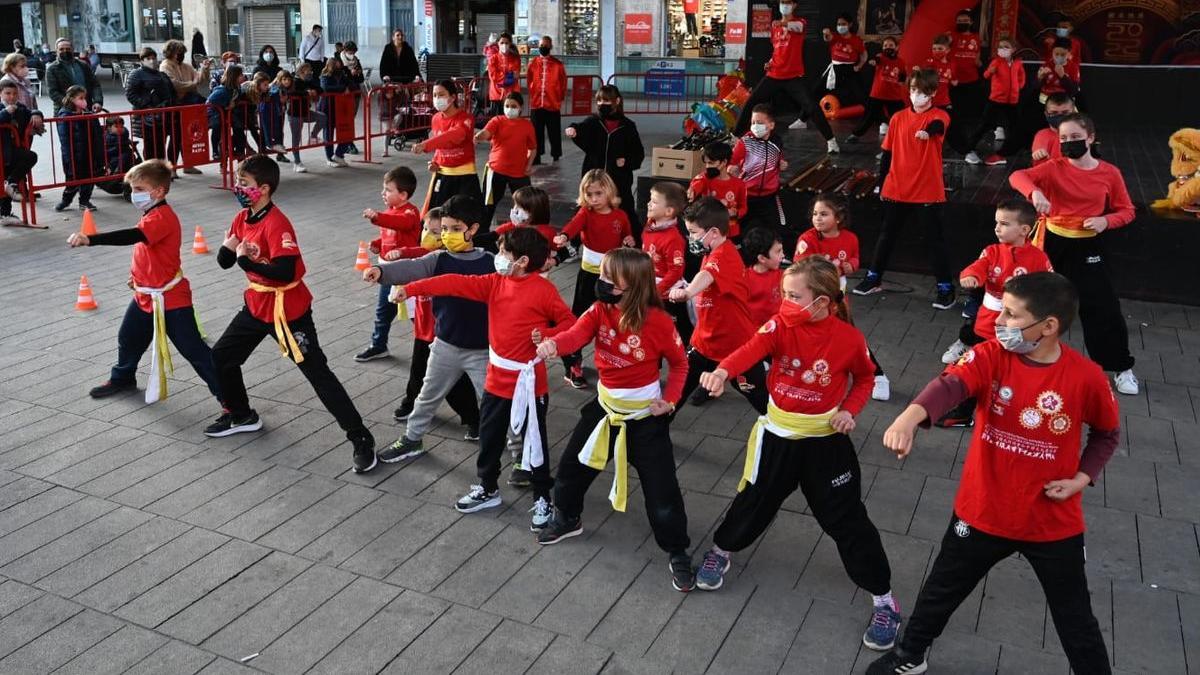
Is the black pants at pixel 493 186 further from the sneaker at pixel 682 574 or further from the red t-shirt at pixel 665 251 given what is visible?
the sneaker at pixel 682 574

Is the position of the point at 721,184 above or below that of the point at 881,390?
above

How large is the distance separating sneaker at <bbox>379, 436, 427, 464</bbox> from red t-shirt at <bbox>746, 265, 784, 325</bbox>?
220 cm

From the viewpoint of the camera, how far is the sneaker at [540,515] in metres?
5.80

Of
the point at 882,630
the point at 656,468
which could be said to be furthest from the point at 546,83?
the point at 882,630

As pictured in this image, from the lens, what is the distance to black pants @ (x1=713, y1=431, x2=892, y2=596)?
189 inches

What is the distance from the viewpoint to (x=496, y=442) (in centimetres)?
590

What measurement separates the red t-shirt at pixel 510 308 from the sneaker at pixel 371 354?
286 centimetres

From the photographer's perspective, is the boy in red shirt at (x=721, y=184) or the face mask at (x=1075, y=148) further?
the boy in red shirt at (x=721, y=184)

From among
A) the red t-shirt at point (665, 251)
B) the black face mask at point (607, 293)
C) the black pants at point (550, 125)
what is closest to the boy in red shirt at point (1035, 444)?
the black face mask at point (607, 293)

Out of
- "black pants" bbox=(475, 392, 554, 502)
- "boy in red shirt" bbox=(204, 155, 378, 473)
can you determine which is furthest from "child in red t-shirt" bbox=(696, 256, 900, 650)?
"boy in red shirt" bbox=(204, 155, 378, 473)

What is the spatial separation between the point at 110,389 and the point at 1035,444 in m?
6.16

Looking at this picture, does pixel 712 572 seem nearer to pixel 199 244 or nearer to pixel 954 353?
pixel 954 353

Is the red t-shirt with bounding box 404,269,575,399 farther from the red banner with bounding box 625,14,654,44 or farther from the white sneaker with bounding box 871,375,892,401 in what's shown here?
the red banner with bounding box 625,14,654,44

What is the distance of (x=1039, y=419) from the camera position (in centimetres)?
404
